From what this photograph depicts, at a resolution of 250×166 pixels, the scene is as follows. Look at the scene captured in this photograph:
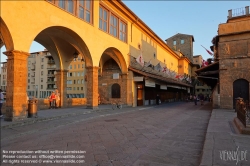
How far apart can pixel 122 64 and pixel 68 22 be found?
26.8ft

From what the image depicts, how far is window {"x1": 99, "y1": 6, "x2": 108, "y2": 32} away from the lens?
15023 mm

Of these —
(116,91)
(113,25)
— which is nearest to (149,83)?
(116,91)

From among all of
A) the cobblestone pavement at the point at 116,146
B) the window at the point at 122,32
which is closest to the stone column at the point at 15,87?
the cobblestone pavement at the point at 116,146

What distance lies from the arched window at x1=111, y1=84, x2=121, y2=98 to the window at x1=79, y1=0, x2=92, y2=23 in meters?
7.90

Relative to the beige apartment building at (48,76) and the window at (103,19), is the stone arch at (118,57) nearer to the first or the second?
the window at (103,19)

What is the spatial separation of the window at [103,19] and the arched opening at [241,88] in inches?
448

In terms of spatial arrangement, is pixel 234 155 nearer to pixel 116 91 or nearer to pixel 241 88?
pixel 241 88

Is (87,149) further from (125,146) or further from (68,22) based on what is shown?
(68,22)

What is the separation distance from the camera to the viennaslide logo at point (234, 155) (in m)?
3.79

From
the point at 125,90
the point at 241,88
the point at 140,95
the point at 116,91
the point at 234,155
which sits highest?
the point at 241,88

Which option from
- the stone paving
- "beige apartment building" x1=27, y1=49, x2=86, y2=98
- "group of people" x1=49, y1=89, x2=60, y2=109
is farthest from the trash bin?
"beige apartment building" x1=27, y1=49, x2=86, y2=98

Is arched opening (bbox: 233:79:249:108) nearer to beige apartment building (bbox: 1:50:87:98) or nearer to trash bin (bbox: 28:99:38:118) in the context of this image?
trash bin (bbox: 28:99:38:118)

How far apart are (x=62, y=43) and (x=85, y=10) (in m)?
3.48

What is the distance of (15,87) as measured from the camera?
8508 millimetres
